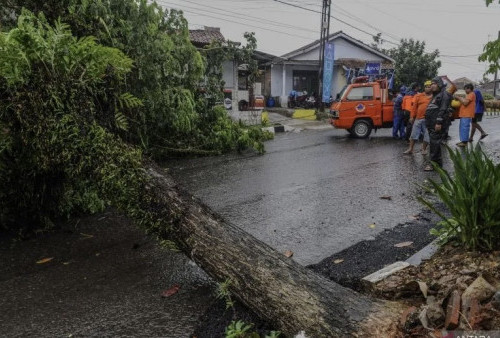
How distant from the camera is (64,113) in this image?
401 cm

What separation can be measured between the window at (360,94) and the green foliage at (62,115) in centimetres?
1050

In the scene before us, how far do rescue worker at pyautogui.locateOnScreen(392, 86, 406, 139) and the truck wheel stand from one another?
0.84 metres

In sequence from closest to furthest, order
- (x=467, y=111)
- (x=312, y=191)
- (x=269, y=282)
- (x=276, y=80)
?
(x=269, y=282), (x=312, y=191), (x=467, y=111), (x=276, y=80)

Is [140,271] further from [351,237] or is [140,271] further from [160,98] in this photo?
[160,98]

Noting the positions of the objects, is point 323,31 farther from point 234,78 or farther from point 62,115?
point 62,115

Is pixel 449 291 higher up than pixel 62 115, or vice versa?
pixel 62 115

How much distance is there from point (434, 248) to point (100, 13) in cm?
621

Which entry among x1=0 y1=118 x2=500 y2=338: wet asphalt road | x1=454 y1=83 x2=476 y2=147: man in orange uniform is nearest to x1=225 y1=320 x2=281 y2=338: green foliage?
x1=0 y1=118 x2=500 y2=338: wet asphalt road

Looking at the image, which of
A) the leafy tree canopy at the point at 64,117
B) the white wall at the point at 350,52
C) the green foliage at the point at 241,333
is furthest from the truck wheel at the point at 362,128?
the white wall at the point at 350,52

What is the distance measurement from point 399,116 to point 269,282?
1156cm

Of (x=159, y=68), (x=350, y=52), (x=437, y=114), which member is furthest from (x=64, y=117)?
(x=350, y=52)

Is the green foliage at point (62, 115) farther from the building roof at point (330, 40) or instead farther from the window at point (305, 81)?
the window at point (305, 81)

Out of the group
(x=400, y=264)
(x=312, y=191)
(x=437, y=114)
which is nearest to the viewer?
(x=400, y=264)

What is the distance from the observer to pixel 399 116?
1309 cm
